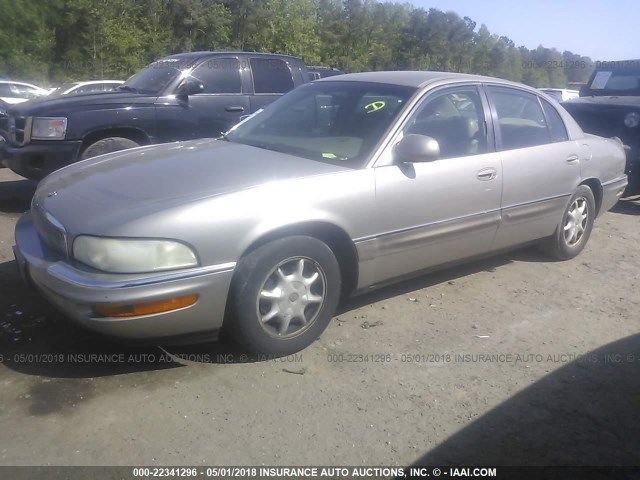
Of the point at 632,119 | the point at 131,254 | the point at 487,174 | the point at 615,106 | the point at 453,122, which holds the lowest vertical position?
the point at 131,254

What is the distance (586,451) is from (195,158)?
2.70 meters

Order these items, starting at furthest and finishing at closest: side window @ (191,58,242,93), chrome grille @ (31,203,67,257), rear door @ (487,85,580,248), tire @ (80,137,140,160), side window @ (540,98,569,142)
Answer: side window @ (191,58,242,93), tire @ (80,137,140,160), side window @ (540,98,569,142), rear door @ (487,85,580,248), chrome grille @ (31,203,67,257)

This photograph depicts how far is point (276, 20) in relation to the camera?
3912 centimetres

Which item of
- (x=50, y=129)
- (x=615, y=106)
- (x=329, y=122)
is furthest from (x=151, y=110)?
(x=615, y=106)

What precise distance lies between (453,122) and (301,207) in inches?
61.5

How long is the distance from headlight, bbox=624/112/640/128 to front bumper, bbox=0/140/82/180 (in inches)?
248

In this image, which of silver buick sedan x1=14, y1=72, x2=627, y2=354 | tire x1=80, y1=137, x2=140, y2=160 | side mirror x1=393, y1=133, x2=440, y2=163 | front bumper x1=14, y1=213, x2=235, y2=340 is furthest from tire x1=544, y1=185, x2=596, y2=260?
tire x1=80, y1=137, x2=140, y2=160

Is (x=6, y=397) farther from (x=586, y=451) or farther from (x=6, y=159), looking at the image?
(x=6, y=159)

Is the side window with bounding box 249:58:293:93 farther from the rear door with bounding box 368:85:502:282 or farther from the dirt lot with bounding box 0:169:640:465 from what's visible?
the dirt lot with bounding box 0:169:640:465

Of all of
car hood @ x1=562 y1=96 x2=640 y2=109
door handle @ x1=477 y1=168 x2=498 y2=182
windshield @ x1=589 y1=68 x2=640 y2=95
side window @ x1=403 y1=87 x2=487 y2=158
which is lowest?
door handle @ x1=477 y1=168 x2=498 y2=182

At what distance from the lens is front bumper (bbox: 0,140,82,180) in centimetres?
625

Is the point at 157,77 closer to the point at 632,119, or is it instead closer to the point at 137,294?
the point at 137,294

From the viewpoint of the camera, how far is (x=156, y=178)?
142 inches

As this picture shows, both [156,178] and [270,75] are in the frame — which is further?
[270,75]
